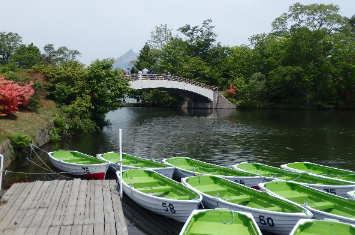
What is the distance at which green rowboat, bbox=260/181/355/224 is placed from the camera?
32.6ft

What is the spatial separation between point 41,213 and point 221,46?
63.8 meters

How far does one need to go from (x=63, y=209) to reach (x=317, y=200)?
8216 millimetres

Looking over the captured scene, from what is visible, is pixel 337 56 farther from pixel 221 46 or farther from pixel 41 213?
pixel 41 213

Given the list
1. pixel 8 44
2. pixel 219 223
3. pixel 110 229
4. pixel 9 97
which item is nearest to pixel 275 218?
pixel 219 223

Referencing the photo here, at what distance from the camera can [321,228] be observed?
873 centimetres

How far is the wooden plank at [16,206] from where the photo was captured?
30.6ft

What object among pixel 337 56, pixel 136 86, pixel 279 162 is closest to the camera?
pixel 279 162

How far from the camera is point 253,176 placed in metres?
13.8

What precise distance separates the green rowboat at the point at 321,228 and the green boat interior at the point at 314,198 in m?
1.75

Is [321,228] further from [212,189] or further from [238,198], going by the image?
[212,189]

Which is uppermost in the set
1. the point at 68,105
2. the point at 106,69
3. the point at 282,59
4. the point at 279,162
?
the point at 282,59

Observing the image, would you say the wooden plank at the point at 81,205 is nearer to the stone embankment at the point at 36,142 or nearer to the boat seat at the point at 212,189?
the boat seat at the point at 212,189

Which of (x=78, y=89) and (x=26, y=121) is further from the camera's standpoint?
(x=78, y=89)

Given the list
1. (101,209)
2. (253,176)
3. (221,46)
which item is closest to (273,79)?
(221,46)
